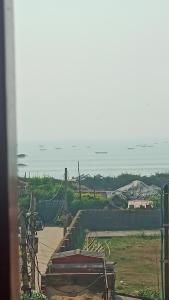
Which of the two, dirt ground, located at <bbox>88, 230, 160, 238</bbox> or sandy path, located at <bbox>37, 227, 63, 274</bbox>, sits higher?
sandy path, located at <bbox>37, 227, 63, 274</bbox>

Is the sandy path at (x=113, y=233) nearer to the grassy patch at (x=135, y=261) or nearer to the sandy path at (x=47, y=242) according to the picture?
the grassy patch at (x=135, y=261)

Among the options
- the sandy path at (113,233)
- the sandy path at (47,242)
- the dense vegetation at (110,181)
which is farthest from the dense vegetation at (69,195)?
the sandy path at (113,233)

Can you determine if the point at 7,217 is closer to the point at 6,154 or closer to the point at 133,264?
the point at 6,154

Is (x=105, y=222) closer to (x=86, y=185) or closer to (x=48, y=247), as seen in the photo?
(x=86, y=185)

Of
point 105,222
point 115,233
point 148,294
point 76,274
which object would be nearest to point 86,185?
point 148,294

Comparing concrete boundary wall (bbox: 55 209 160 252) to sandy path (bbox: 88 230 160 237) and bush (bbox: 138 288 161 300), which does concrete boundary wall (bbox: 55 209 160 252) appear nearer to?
sandy path (bbox: 88 230 160 237)

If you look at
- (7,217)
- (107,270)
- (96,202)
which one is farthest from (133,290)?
(7,217)

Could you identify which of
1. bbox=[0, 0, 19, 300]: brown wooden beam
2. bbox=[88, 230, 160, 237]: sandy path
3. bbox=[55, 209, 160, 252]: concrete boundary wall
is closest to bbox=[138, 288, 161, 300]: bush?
bbox=[55, 209, 160, 252]: concrete boundary wall
